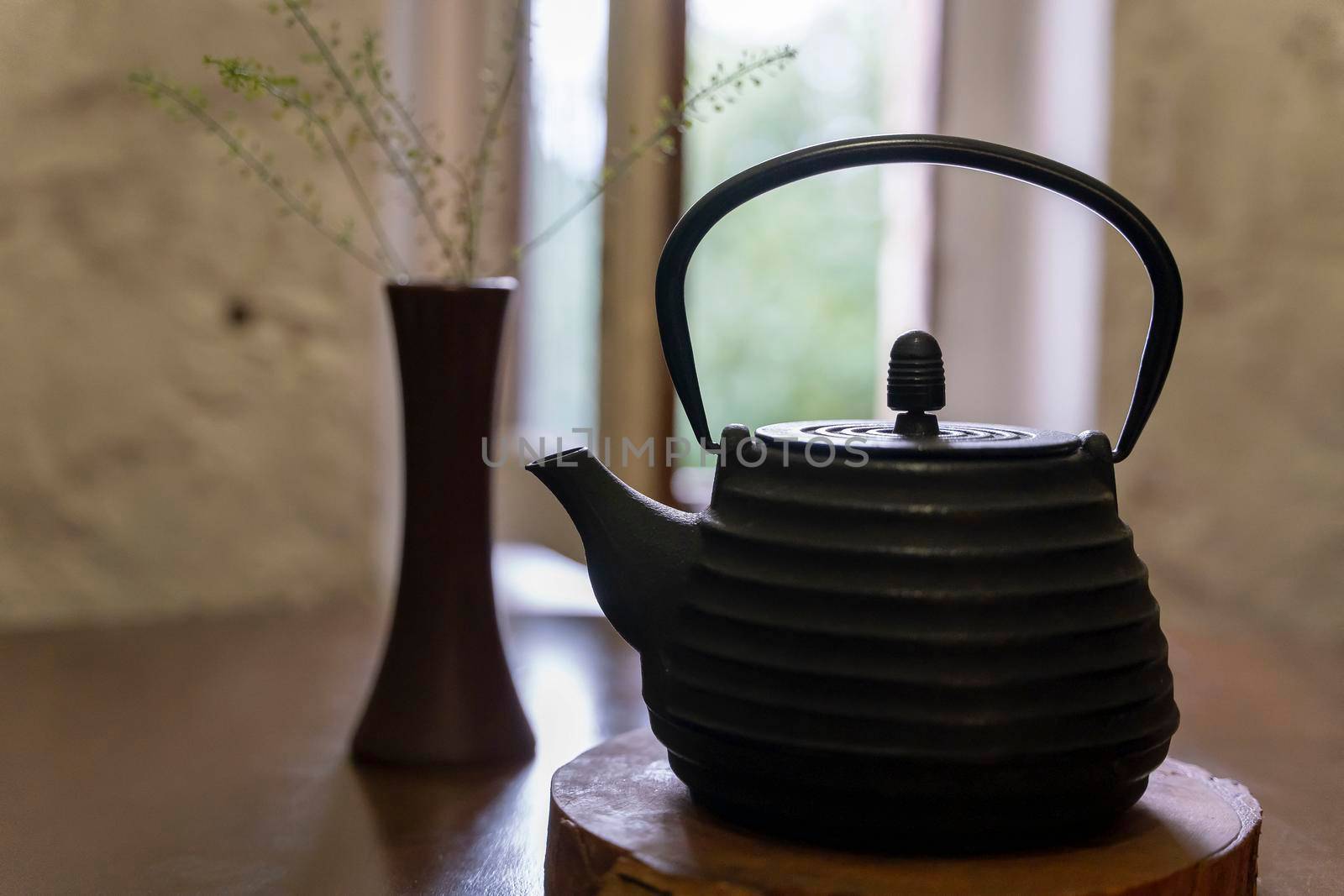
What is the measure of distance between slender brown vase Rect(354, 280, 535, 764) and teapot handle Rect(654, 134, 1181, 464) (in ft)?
0.99

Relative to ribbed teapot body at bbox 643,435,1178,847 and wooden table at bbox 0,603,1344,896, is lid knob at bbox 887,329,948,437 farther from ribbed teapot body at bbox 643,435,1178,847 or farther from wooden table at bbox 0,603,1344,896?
wooden table at bbox 0,603,1344,896

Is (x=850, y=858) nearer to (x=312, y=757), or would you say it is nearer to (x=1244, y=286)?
(x=312, y=757)

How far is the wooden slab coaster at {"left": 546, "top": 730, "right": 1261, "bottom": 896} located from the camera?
59 cm

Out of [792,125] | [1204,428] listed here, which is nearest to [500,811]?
[1204,428]

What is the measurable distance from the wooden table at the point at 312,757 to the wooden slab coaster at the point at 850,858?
0.10 metres

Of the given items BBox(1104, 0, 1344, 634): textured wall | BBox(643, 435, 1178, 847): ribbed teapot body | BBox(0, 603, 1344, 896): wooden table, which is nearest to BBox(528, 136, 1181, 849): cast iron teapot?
BBox(643, 435, 1178, 847): ribbed teapot body

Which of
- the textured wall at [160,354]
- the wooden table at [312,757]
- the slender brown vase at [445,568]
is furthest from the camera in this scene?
the textured wall at [160,354]

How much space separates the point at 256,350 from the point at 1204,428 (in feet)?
3.50

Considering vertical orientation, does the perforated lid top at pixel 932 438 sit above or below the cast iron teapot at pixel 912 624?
above

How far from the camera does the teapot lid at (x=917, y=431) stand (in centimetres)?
65

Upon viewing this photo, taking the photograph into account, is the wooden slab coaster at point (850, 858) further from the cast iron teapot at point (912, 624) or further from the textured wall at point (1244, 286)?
the textured wall at point (1244, 286)

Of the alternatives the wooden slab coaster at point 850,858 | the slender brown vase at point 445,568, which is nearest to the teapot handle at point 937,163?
the wooden slab coaster at point 850,858

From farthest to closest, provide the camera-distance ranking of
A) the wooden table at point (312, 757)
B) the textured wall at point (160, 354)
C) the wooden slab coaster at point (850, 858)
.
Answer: the textured wall at point (160, 354) → the wooden table at point (312, 757) → the wooden slab coaster at point (850, 858)

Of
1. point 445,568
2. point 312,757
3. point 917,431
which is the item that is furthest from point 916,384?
point 312,757
